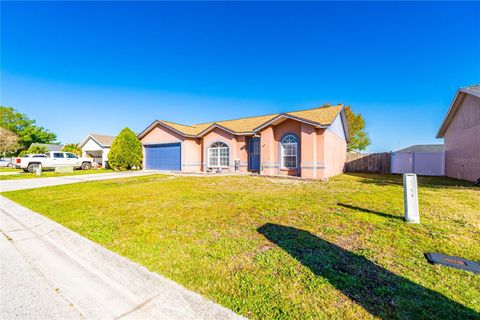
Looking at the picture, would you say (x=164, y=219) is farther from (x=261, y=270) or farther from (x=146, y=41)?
(x=146, y=41)

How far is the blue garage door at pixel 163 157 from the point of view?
1861cm

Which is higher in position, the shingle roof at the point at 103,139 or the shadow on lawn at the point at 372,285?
the shingle roof at the point at 103,139

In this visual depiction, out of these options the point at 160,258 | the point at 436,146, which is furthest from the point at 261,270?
the point at 436,146

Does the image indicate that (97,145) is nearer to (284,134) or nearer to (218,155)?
(218,155)

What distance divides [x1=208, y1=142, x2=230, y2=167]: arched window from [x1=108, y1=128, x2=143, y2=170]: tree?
26.9ft

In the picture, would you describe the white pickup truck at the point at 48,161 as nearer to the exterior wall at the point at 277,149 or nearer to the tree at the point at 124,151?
the tree at the point at 124,151

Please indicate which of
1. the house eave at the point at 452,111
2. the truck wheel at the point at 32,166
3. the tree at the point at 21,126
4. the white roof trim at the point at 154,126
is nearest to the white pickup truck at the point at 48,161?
the truck wheel at the point at 32,166

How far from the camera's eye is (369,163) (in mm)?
19672

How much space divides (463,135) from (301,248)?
56.2 ft

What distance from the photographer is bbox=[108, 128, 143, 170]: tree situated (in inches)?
768

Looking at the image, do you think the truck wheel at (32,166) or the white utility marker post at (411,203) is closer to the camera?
the white utility marker post at (411,203)

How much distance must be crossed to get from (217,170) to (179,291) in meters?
14.4

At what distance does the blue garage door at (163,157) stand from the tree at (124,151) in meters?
1.19

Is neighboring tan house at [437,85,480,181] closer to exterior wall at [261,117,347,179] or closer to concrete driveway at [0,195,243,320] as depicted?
exterior wall at [261,117,347,179]
